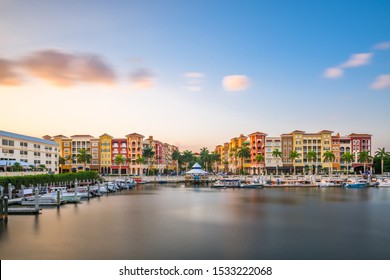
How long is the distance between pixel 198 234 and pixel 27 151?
224ft

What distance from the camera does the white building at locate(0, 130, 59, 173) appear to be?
240 ft

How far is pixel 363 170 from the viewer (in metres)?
133

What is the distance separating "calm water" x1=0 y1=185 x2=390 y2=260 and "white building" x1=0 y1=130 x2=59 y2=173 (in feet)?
118

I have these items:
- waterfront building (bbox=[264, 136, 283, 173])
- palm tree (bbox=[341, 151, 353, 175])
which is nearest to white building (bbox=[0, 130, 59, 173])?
waterfront building (bbox=[264, 136, 283, 173])

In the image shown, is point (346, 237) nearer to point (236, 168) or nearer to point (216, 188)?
point (216, 188)

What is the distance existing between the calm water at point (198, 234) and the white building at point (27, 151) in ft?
118

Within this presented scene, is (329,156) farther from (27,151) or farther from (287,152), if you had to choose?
(27,151)

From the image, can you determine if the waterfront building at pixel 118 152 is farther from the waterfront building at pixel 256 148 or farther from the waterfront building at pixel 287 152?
the waterfront building at pixel 287 152

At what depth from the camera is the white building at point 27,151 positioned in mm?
73000

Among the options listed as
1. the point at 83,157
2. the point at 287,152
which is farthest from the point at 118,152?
the point at 287,152

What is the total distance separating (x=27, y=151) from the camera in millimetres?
83062

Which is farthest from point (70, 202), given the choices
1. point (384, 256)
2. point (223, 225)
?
point (384, 256)
